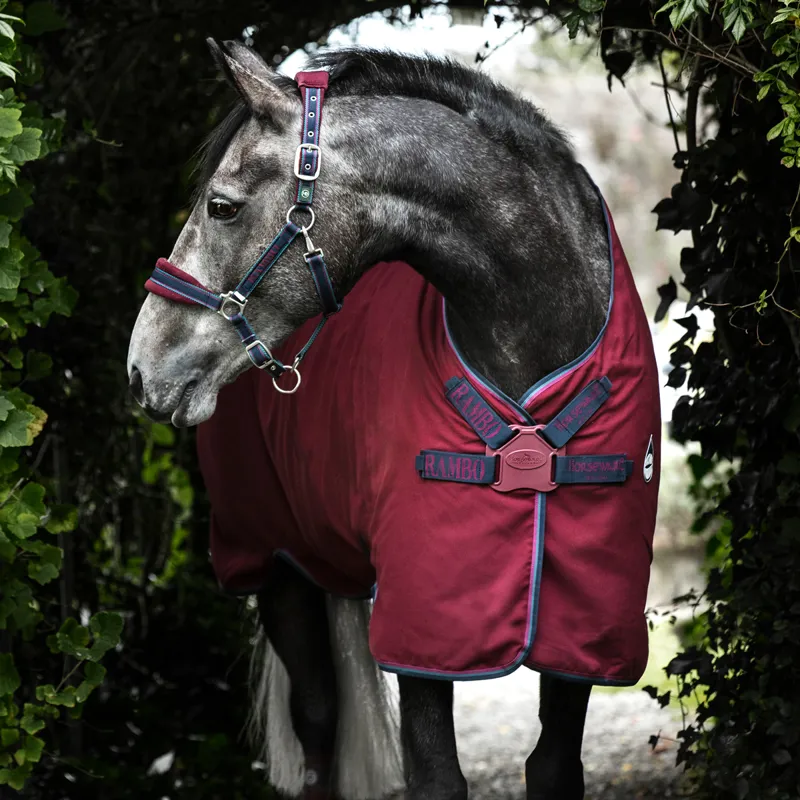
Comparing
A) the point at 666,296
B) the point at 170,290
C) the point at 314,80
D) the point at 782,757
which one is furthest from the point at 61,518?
the point at 782,757

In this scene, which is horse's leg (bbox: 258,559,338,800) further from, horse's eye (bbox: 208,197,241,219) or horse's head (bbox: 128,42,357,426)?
horse's eye (bbox: 208,197,241,219)

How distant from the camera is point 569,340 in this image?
2.53m

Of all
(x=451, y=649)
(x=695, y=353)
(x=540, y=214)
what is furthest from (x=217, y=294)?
→ (x=695, y=353)

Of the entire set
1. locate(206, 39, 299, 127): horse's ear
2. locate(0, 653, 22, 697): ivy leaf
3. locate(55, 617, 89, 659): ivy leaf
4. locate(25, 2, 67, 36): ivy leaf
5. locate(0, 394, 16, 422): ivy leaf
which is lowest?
locate(0, 653, 22, 697): ivy leaf

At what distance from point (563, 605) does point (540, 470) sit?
287mm

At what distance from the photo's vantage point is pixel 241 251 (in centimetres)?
239

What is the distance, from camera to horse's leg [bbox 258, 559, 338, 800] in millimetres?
3600

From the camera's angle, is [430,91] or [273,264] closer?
[273,264]

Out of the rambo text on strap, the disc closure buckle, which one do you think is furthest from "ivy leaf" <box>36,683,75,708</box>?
the disc closure buckle

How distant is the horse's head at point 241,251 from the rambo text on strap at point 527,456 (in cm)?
40

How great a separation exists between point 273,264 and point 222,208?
15cm

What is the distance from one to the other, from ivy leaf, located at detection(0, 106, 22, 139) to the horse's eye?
42 cm

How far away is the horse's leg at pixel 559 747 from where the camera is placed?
8.83 feet

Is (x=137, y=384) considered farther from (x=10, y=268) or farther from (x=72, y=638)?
(x=72, y=638)
